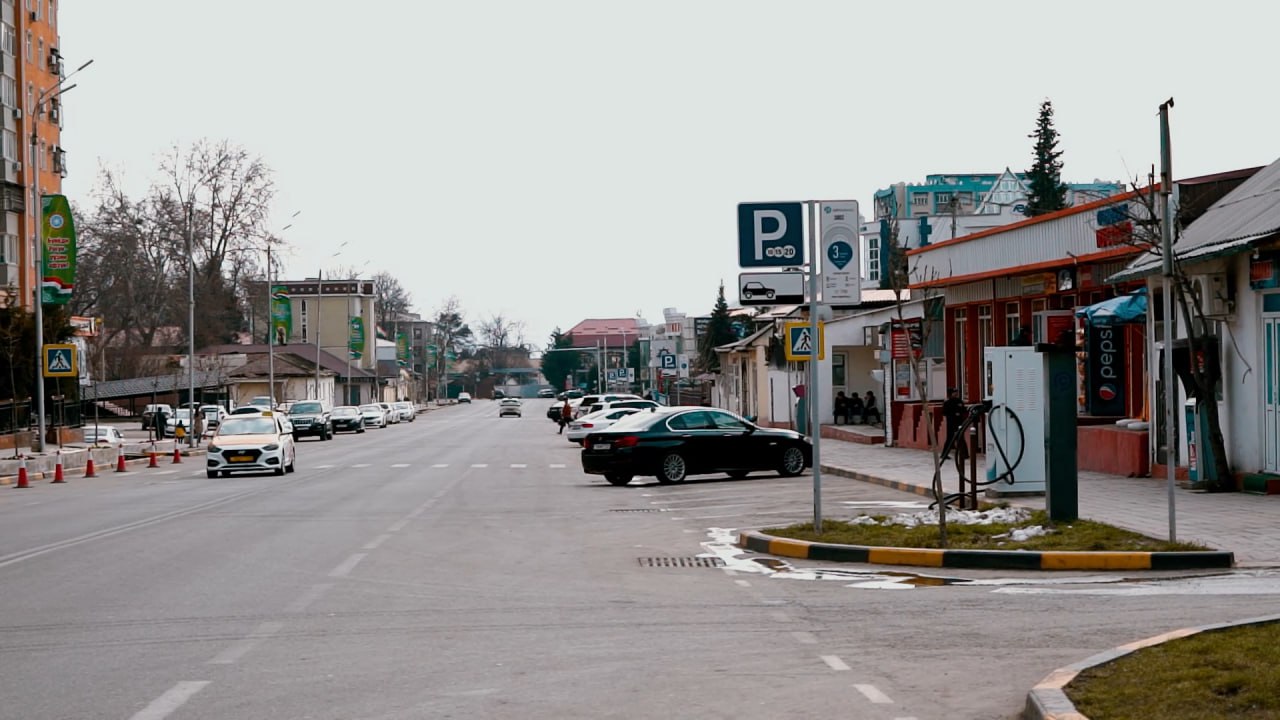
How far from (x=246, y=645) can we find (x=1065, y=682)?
5.19 m

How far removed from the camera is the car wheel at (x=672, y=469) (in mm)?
28219

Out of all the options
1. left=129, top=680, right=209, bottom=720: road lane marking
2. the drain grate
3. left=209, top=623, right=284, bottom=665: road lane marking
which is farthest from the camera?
the drain grate

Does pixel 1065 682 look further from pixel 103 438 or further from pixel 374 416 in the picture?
pixel 374 416

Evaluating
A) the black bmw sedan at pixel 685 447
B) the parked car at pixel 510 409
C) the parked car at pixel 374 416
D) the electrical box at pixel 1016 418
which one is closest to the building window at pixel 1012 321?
the black bmw sedan at pixel 685 447

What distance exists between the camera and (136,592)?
12.2 metres

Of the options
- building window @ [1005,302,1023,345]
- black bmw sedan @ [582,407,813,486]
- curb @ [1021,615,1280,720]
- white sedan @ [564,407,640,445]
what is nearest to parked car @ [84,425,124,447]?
white sedan @ [564,407,640,445]

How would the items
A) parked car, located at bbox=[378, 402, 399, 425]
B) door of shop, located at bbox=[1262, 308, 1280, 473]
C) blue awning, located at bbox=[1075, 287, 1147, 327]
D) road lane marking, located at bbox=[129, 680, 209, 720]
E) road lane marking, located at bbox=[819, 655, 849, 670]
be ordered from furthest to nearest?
parked car, located at bbox=[378, 402, 399, 425] → blue awning, located at bbox=[1075, 287, 1147, 327] → door of shop, located at bbox=[1262, 308, 1280, 473] → road lane marking, located at bbox=[819, 655, 849, 670] → road lane marking, located at bbox=[129, 680, 209, 720]

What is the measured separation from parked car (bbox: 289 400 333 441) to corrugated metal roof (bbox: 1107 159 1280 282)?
157ft

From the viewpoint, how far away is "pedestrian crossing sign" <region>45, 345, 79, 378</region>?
4166cm

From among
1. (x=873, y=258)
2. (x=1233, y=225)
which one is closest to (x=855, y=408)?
(x=1233, y=225)

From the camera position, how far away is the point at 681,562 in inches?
575

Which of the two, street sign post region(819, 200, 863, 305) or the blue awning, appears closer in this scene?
street sign post region(819, 200, 863, 305)

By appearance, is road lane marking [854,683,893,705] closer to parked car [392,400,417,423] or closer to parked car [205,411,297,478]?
parked car [205,411,297,478]

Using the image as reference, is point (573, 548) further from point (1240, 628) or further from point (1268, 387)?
point (1268, 387)
